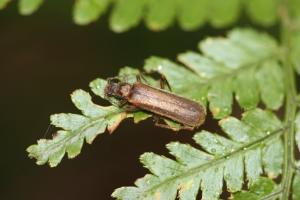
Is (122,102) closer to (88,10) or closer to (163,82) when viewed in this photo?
(163,82)

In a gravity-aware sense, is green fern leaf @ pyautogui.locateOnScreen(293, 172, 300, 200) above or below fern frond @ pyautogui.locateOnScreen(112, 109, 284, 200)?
below

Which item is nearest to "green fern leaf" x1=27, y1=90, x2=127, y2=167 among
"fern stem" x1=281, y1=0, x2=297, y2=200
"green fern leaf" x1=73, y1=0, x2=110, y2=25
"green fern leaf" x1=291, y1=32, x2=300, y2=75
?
"green fern leaf" x1=73, y1=0, x2=110, y2=25

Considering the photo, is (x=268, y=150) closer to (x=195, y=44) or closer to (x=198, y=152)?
(x=198, y=152)

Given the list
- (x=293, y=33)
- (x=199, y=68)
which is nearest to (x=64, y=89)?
(x=199, y=68)

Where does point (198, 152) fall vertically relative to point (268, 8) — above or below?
below

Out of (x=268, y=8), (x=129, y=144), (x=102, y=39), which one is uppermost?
(x=102, y=39)

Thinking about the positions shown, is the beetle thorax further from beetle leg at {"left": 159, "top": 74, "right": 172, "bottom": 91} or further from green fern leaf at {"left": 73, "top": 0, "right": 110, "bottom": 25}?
green fern leaf at {"left": 73, "top": 0, "right": 110, "bottom": 25}

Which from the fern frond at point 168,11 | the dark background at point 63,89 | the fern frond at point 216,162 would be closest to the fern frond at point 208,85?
the fern frond at point 216,162
